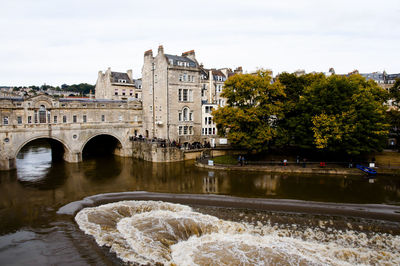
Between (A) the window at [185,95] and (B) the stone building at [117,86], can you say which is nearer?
(A) the window at [185,95]

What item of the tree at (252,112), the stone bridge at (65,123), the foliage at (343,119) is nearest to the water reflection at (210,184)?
the tree at (252,112)

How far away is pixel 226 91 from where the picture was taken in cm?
3731

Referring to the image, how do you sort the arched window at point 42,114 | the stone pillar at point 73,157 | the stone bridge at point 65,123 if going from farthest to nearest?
the stone pillar at point 73,157 → the arched window at point 42,114 → the stone bridge at point 65,123

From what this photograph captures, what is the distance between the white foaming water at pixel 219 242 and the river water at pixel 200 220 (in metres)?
0.06

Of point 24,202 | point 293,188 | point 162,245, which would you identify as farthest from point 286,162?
point 24,202

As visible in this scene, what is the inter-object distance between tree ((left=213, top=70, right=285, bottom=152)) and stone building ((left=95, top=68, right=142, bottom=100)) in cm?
3004

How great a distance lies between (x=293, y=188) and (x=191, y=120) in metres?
22.4

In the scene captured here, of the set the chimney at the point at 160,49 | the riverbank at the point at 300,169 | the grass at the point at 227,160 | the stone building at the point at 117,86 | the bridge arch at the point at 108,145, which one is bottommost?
the riverbank at the point at 300,169

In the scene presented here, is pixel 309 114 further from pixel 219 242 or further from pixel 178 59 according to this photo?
pixel 219 242

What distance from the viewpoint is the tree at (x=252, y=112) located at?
3507cm

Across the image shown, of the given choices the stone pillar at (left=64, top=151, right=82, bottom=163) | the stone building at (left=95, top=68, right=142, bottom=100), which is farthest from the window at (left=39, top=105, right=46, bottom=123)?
the stone building at (left=95, top=68, right=142, bottom=100)

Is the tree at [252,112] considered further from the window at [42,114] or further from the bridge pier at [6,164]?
the bridge pier at [6,164]

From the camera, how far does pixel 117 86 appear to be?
5962 cm

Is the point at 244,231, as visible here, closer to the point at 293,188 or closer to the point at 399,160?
the point at 293,188
